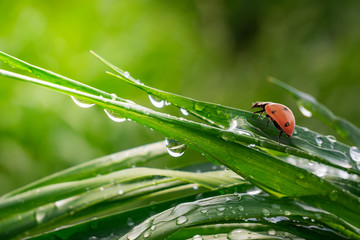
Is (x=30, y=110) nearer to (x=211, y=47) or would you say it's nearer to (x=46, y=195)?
(x=46, y=195)

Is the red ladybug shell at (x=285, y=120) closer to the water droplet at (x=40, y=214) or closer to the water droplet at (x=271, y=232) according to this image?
the water droplet at (x=271, y=232)

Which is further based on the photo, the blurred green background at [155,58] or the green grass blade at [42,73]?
the blurred green background at [155,58]

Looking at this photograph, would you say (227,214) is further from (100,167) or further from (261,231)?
→ (100,167)

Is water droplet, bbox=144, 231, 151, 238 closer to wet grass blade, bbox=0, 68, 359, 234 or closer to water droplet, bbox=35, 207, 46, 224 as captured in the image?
wet grass blade, bbox=0, 68, 359, 234

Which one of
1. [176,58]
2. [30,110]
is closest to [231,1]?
[176,58]

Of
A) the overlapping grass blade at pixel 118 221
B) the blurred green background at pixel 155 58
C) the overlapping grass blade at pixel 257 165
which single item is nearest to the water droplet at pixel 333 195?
the overlapping grass blade at pixel 257 165
